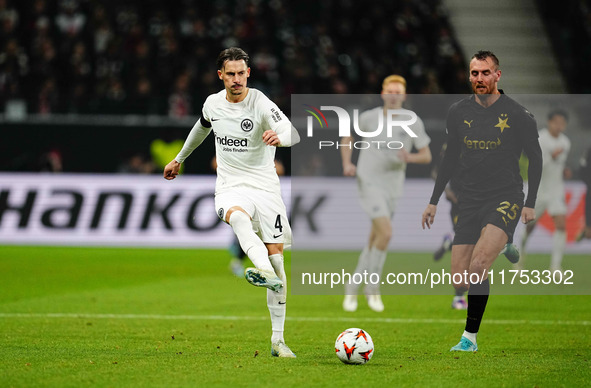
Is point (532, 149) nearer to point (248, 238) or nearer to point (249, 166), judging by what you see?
point (249, 166)

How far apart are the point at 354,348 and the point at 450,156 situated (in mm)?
1979

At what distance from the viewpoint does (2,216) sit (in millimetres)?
18172

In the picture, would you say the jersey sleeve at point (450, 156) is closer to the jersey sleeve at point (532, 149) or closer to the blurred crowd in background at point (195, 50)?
the jersey sleeve at point (532, 149)

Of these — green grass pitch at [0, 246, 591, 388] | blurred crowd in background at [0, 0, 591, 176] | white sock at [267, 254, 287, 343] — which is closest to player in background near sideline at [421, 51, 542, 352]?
green grass pitch at [0, 246, 591, 388]

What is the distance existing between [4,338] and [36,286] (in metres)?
4.96

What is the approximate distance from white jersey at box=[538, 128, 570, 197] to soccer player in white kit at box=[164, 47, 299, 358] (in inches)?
301

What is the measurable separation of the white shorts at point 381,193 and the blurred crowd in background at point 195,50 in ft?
32.0

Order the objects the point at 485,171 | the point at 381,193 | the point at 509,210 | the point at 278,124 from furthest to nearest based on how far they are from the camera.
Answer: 1. the point at 381,193
2. the point at 485,171
3. the point at 509,210
4. the point at 278,124

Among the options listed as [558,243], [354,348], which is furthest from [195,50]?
[354,348]

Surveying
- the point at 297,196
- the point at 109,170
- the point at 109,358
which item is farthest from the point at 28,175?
the point at 109,358

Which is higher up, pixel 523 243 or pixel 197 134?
pixel 197 134

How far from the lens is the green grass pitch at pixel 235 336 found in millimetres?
6461

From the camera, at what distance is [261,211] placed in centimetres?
746

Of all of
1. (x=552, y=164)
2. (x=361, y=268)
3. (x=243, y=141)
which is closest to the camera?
(x=243, y=141)
